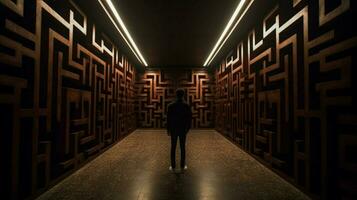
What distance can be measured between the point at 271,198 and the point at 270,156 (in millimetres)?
1098

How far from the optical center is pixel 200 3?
11.7 feet

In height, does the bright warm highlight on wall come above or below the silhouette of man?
above

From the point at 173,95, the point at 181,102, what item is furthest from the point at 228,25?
the point at 173,95

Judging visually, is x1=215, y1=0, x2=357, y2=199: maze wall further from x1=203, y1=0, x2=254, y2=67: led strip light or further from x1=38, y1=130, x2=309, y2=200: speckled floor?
x1=203, y1=0, x2=254, y2=67: led strip light

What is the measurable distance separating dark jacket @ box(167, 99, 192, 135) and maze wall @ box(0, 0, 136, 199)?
135 cm

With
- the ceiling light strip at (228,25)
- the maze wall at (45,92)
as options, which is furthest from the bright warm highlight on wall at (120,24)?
the ceiling light strip at (228,25)

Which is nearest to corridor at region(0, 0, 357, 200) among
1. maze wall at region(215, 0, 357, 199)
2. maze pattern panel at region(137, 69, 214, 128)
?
maze wall at region(215, 0, 357, 199)

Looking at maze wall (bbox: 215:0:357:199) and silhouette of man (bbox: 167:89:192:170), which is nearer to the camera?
maze wall (bbox: 215:0:357:199)

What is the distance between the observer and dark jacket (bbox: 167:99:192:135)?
3.14 metres

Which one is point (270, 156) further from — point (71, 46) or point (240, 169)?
point (71, 46)

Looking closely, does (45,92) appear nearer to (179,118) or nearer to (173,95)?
(179,118)

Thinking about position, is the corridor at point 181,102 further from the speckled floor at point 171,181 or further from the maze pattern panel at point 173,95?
the maze pattern panel at point 173,95

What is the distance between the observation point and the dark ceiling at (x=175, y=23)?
142 inches

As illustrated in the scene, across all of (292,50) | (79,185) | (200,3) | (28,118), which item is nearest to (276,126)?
(292,50)
